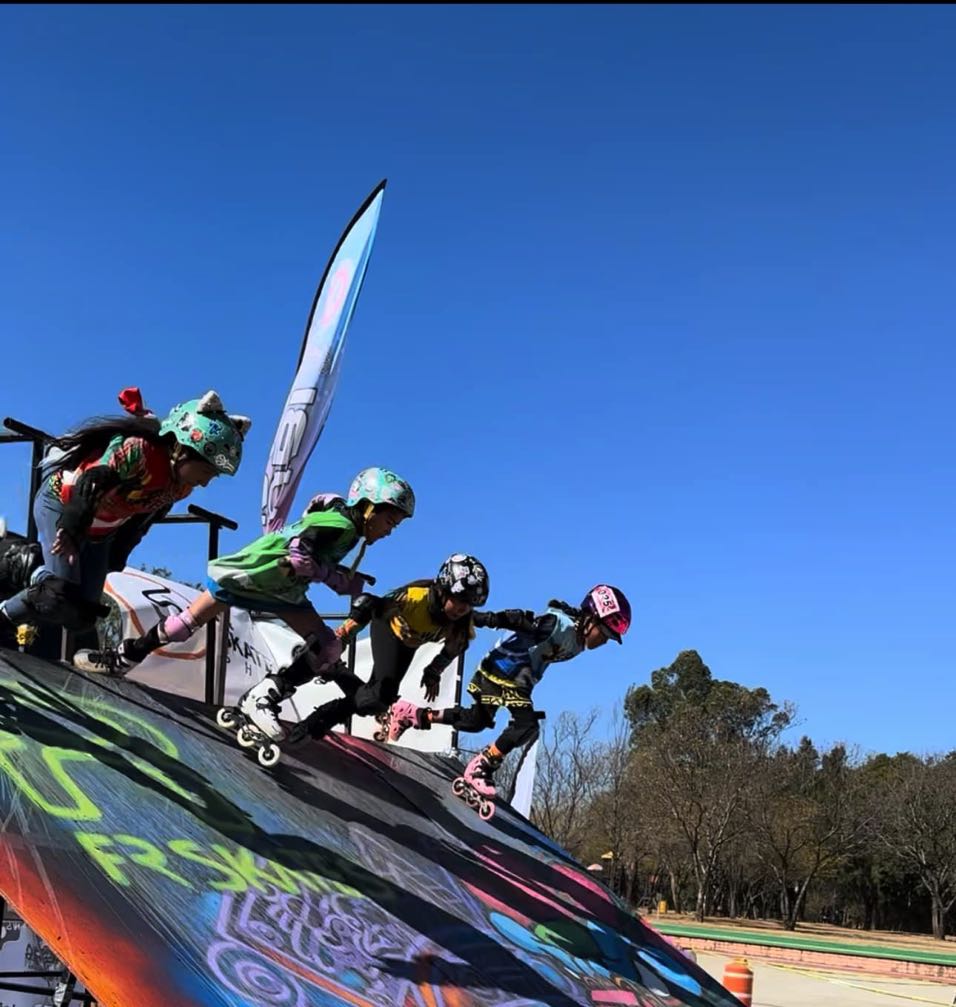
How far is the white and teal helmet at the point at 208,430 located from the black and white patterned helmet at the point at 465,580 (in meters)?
1.84

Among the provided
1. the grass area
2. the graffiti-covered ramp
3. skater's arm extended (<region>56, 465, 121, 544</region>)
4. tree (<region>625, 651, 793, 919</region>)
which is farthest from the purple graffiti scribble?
tree (<region>625, 651, 793, 919</region>)

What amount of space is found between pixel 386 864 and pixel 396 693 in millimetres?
2136

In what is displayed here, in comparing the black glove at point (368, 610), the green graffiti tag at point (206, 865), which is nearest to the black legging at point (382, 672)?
the black glove at point (368, 610)

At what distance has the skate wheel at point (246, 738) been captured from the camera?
541 centimetres

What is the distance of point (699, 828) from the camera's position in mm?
42688

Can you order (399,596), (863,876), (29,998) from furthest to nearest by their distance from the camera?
(863,876) < (29,998) < (399,596)

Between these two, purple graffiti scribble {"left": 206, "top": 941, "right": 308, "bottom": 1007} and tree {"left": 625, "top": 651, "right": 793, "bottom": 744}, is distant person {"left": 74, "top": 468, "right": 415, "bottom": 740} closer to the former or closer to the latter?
purple graffiti scribble {"left": 206, "top": 941, "right": 308, "bottom": 1007}

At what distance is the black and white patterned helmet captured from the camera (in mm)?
6684

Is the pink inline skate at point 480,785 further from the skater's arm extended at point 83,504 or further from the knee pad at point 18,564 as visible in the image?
the skater's arm extended at point 83,504

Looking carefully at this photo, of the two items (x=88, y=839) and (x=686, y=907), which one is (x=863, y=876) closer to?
(x=686, y=907)

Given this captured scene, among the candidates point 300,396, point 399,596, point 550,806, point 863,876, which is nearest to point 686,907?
point 863,876

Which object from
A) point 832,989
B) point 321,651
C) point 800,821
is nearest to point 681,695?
point 800,821

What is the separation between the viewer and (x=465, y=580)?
6.68 meters

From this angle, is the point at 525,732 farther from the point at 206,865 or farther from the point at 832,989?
the point at 832,989
